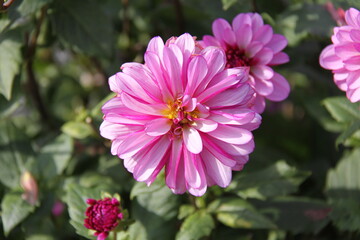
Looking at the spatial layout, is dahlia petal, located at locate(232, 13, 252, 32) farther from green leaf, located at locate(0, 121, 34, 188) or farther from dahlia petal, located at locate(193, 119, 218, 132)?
green leaf, located at locate(0, 121, 34, 188)

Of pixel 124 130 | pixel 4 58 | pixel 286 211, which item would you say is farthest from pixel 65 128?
pixel 286 211

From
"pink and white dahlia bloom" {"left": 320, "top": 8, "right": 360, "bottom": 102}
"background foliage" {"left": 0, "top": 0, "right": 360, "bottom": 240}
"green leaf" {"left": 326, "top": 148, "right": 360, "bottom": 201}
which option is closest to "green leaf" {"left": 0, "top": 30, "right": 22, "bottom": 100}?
"background foliage" {"left": 0, "top": 0, "right": 360, "bottom": 240}

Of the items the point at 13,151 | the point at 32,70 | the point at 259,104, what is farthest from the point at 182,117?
the point at 32,70

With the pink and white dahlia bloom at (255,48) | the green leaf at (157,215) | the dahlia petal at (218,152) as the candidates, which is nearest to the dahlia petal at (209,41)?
the pink and white dahlia bloom at (255,48)

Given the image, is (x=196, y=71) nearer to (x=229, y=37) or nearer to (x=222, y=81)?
(x=222, y=81)

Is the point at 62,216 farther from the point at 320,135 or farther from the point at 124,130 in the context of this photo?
the point at 320,135

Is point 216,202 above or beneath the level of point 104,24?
beneath

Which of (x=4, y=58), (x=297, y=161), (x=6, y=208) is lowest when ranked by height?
(x=297, y=161)

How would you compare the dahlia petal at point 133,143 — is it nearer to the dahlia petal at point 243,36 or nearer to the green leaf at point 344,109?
the dahlia petal at point 243,36

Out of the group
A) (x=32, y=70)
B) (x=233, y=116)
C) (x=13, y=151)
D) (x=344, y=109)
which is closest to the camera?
(x=233, y=116)
